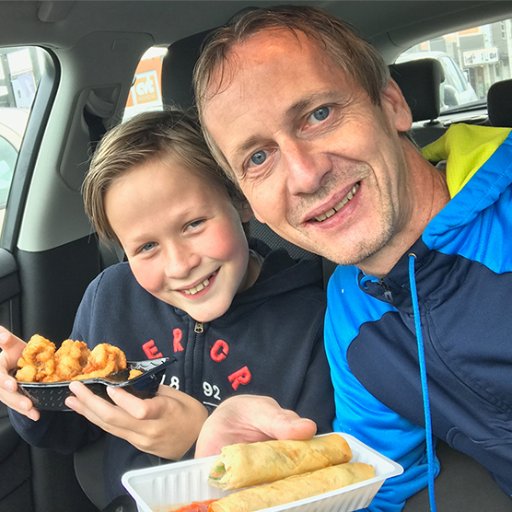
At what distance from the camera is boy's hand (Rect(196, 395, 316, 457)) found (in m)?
1.45

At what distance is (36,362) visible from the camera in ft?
5.99

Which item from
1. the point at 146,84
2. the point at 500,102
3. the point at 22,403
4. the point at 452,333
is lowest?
the point at 500,102

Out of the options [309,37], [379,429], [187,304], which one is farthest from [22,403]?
[309,37]

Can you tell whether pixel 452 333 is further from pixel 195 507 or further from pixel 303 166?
pixel 195 507

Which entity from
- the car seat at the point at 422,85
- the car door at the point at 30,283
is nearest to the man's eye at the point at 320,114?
the car door at the point at 30,283

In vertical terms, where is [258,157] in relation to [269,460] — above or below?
above

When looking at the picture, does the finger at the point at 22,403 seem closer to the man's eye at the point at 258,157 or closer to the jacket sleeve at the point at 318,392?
the jacket sleeve at the point at 318,392

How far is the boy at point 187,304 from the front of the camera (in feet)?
6.13

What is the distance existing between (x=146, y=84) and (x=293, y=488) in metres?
1.81

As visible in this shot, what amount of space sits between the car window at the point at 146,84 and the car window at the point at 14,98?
1.10ft

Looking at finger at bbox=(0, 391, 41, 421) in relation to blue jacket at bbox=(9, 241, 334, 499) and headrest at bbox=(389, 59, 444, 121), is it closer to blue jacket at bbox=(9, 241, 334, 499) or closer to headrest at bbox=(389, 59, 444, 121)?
blue jacket at bbox=(9, 241, 334, 499)

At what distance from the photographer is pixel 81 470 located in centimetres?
225

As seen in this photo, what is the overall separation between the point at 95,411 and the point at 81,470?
0.68 m

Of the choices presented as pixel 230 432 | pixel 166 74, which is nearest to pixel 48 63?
pixel 166 74
